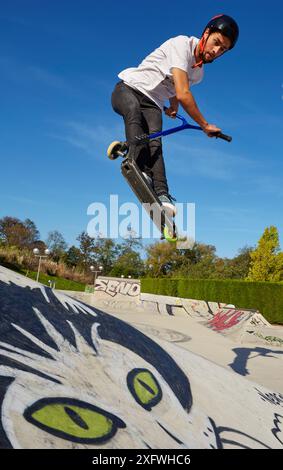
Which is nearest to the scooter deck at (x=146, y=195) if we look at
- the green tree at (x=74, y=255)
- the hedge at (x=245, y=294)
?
the hedge at (x=245, y=294)

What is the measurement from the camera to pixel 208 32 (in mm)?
3105

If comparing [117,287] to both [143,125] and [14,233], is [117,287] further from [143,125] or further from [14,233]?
[14,233]

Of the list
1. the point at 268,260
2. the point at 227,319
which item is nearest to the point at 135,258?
the point at 268,260

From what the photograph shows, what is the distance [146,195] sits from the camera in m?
3.27

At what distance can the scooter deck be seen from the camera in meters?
3.18

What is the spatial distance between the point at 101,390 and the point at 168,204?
6.61 feet

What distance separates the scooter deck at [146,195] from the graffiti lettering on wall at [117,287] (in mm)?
18718

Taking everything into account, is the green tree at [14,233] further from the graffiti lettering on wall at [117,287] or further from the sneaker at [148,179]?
the sneaker at [148,179]

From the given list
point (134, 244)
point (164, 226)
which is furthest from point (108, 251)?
point (164, 226)

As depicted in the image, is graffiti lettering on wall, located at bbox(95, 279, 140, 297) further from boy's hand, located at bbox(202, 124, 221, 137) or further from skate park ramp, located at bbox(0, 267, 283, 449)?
skate park ramp, located at bbox(0, 267, 283, 449)

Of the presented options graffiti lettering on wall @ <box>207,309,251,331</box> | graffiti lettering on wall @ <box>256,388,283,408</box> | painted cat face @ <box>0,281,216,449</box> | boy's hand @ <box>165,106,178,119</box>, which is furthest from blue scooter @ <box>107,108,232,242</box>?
graffiti lettering on wall @ <box>207,309,251,331</box>

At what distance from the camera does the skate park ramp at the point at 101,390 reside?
1.30 m
